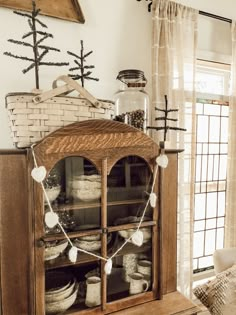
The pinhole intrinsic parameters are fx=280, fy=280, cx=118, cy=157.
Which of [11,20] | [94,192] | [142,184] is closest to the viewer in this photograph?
[94,192]

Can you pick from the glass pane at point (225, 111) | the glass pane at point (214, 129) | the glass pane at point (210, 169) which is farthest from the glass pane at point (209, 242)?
the glass pane at point (225, 111)

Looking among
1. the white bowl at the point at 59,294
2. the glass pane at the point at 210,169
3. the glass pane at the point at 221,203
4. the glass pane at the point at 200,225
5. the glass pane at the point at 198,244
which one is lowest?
the glass pane at the point at 198,244

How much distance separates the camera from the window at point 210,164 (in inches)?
94.6

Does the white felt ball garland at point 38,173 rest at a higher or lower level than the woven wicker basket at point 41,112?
lower

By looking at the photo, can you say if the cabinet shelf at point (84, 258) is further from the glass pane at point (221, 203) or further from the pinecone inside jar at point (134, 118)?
the glass pane at point (221, 203)

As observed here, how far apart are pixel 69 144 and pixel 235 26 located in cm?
187

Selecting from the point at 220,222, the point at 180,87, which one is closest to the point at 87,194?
the point at 180,87

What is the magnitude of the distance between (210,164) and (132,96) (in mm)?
1166

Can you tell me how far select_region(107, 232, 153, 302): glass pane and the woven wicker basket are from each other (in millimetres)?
568

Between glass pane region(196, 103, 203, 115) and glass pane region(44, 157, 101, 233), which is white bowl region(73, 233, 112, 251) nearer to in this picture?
glass pane region(44, 157, 101, 233)

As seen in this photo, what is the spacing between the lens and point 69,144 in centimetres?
114

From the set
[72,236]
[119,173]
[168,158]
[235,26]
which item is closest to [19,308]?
[72,236]

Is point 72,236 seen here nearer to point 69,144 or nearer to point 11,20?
point 69,144

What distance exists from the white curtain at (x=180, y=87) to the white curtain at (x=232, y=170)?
1.40 ft
